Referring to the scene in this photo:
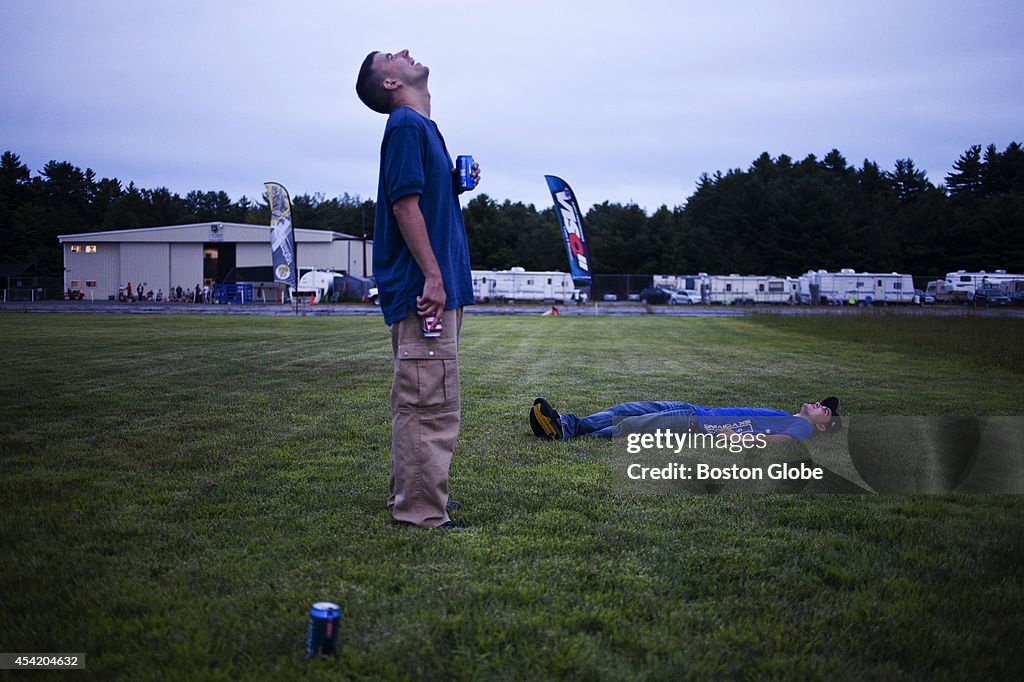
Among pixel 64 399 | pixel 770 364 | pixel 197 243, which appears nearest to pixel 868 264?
pixel 197 243

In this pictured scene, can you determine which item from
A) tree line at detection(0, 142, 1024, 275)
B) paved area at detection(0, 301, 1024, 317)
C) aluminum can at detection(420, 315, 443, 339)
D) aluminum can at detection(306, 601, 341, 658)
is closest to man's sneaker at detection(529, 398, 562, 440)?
aluminum can at detection(420, 315, 443, 339)

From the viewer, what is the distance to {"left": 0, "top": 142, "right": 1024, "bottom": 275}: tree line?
64750 millimetres

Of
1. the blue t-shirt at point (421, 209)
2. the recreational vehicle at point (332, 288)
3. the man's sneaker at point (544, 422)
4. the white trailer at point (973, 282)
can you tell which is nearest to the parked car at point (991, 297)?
the white trailer at point (973, 282)

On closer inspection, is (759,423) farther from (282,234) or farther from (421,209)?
(282,234)

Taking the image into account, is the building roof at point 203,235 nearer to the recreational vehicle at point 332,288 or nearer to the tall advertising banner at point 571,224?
the recreational vehicle at point 332,288

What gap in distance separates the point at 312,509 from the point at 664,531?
157cm

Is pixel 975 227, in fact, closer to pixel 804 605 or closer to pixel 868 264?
pixel 868 264

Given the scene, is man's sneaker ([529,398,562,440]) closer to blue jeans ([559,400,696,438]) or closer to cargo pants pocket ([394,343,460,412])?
blue jeans ([559,400,696,438])

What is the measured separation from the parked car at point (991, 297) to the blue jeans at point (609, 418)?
162 ft

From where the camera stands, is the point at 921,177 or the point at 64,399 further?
the point at 921,177

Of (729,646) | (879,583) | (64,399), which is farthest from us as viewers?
(64,399)

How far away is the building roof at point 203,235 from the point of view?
50.5 metres

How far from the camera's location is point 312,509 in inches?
135

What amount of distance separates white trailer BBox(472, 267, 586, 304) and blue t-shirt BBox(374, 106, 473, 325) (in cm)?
4684
